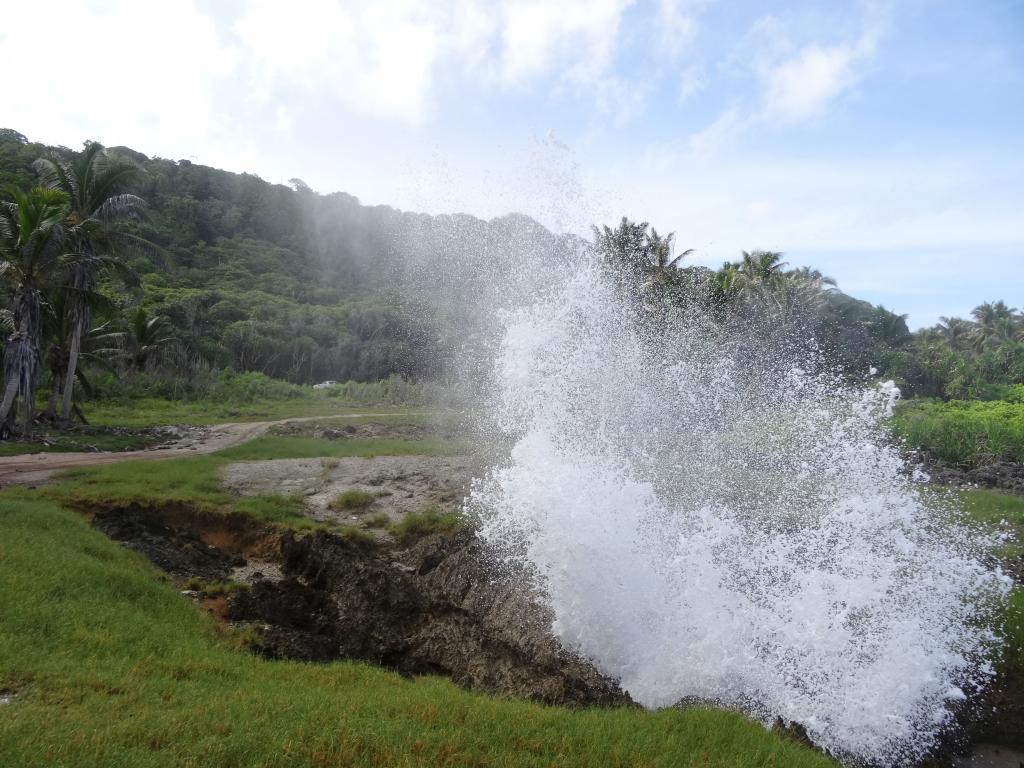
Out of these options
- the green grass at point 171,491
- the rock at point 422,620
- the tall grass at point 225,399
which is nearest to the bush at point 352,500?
the green grass at point 171,491

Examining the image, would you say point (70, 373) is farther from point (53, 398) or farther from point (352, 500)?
point (352, 500)

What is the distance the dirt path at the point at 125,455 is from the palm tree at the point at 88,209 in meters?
5.16

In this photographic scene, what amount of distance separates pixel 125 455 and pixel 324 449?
5742 millimetres

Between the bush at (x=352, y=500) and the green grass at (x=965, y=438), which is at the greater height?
the green grass at (x=965, y=438)

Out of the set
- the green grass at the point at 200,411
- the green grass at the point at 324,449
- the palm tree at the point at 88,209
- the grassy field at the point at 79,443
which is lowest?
the green grass at the point at 200,411

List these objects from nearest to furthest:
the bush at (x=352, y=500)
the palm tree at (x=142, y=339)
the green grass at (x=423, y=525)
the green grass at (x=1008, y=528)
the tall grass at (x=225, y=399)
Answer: the green grass at (x=1008, y=528)
the green grass at (x=423, y=525)
the bush at (x=352, y=500)
the tall grass at (x=225, y=399)
the palm tree at (x=142, y=339)

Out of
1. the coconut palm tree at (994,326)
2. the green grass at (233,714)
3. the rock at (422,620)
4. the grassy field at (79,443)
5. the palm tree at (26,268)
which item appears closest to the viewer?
the green grass at (233,714)

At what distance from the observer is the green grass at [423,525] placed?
42.0 ft

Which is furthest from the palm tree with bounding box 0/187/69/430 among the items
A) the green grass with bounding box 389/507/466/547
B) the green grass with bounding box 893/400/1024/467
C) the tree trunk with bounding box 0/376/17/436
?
the green grass with bounding box 893/400/1024/467

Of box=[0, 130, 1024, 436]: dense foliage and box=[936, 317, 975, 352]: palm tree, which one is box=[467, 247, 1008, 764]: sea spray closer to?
box=[0, 130, 1024, 436]: dense foliage

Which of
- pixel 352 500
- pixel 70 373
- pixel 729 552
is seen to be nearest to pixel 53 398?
pixel 70 373

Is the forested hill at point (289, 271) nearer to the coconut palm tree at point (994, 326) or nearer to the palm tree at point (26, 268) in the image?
the palm tree at point (26, 268)

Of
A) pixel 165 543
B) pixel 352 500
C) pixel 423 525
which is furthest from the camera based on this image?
pixel 352 500

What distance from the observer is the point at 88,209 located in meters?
23.3
